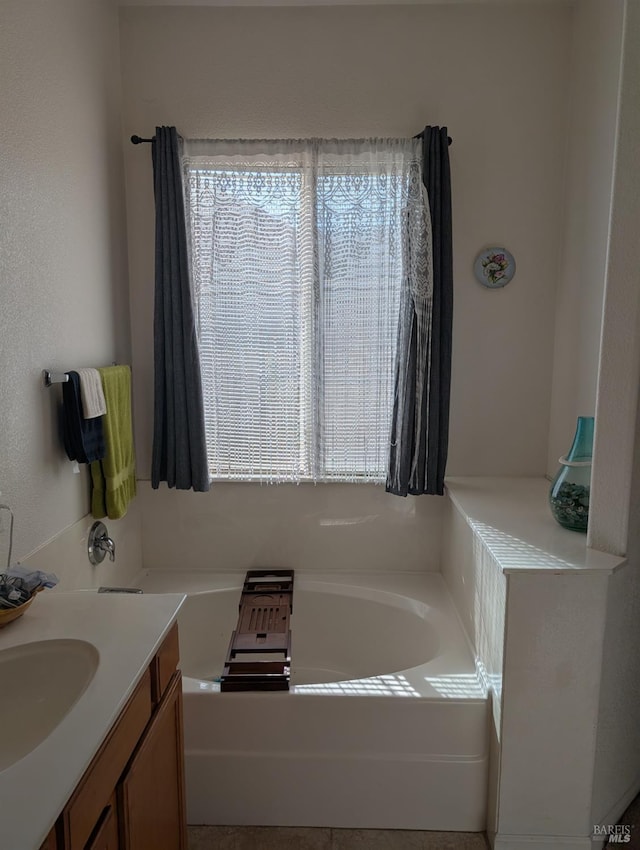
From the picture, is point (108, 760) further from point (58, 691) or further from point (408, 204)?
point (408, 204)

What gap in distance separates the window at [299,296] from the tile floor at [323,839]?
4.27 ft

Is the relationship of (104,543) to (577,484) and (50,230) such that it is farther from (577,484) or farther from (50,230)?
(577,484)

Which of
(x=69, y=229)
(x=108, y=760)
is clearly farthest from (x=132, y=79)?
(x=108, y=760)

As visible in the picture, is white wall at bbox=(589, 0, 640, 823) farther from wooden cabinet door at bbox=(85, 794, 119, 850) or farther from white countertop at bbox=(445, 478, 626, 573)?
wooden cabinet door at bbox=(85, 794, 119, 850)

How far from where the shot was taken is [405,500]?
2.63m

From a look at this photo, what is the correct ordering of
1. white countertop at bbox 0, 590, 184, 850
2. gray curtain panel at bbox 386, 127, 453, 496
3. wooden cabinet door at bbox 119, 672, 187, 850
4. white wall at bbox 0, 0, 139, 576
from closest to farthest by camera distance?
white countertop at bbox 0, 590, 184, 850 → wooden cabinet door at bbox 119, 672, 187, 850 → white wall at bbox 0, 0, 139, 576 → gray curtain panel at bbox 386, 127, 453, 496

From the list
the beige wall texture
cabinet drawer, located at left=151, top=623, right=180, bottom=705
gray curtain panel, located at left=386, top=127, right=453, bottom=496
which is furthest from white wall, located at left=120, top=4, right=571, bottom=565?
cabinet drawer, located at left=151, top=623, right=180, bottom=705

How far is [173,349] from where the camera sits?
2420 millimetres

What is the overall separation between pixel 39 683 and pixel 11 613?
182 mm

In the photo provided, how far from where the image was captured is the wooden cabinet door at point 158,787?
118 cm

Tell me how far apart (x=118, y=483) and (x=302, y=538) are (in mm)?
900

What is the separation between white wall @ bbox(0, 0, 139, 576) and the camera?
1.62 m

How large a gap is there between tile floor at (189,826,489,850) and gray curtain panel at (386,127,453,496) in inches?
47.7

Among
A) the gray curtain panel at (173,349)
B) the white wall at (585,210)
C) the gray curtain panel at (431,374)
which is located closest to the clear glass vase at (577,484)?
the white wall at (585,210)
